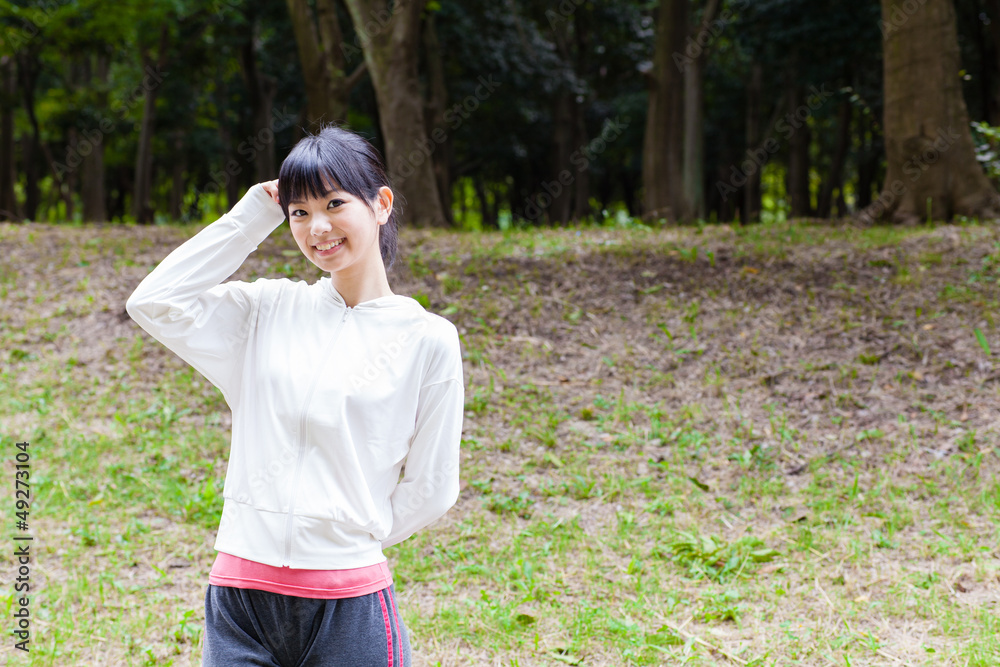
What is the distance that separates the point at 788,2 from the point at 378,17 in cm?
843

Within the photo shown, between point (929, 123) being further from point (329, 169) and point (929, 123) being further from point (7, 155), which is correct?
point (7, 155)

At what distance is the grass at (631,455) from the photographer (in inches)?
149

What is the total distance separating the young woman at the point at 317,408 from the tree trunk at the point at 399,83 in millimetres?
8637

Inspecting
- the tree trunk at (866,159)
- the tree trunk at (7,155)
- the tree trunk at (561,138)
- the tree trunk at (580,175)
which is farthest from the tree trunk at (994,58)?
the tree trunk at (7,155)

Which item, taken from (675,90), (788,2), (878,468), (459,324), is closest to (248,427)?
(878,468)

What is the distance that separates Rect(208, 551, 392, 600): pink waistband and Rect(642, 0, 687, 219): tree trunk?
1110cm

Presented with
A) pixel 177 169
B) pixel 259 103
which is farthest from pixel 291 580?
pixel 177 169

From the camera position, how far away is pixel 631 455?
5461mm

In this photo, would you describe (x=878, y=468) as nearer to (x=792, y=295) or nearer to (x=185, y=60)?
(x=792, y=295)

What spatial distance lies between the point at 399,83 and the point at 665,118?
4.56 m

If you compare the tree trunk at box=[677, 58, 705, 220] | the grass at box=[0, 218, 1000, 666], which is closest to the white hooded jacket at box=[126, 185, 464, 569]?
the grass at box=[0, 218, 1000, 666]

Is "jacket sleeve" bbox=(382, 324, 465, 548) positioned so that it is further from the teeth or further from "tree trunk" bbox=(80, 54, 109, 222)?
"tree trunk" bbox=(80, 54, 109, 222)

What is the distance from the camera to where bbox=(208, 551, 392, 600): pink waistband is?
1683mm

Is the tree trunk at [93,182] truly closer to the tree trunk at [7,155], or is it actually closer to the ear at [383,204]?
the tree trunk at [7,155]
